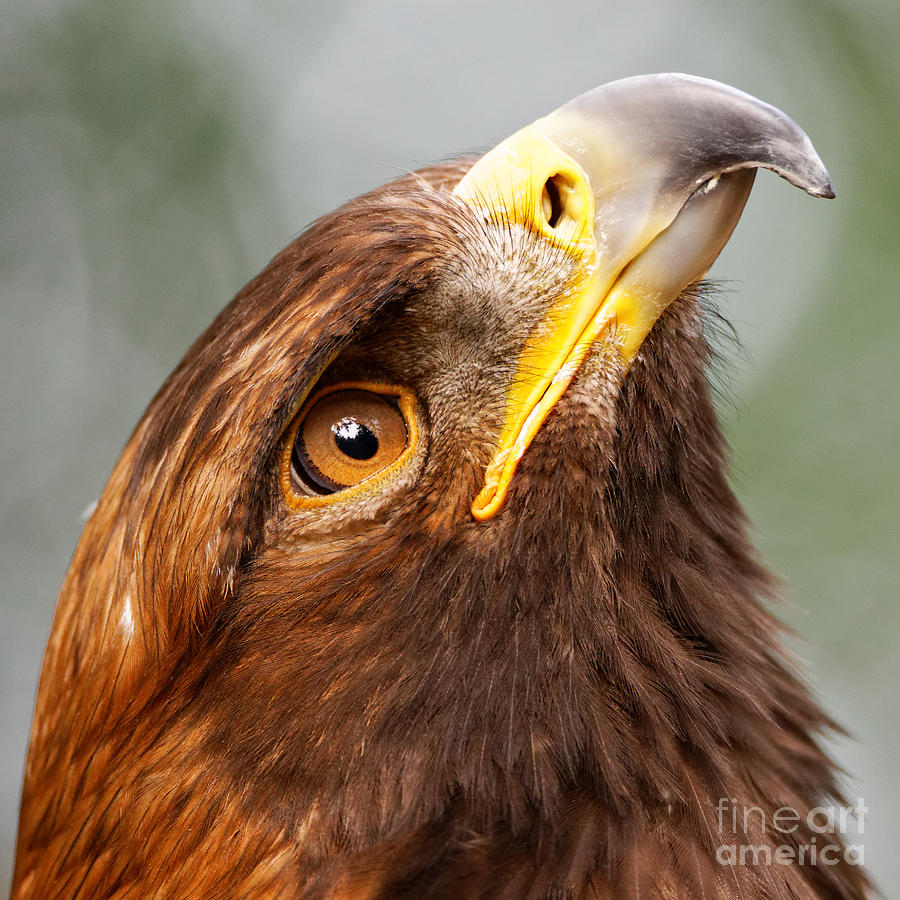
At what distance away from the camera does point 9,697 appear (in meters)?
8.78

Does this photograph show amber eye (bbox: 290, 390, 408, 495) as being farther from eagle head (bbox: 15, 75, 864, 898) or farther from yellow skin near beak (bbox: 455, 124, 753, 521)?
yellow skin near beak (bbox: 455, 124, 753, 521)

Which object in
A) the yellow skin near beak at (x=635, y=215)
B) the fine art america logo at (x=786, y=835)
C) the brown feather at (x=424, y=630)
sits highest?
the yellow skin near beak at (x=635, y=215)

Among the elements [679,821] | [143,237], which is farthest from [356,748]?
[143,237]

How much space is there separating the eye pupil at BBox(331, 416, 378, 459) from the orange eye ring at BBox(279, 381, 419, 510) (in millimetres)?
45

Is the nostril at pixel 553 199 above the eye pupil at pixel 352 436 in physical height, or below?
above

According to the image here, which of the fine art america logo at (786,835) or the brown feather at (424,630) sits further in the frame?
the fine art america logo at (786,835)

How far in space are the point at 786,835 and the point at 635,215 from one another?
1.19 meters

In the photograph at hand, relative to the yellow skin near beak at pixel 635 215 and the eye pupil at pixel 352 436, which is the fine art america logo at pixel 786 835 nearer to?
the yellow skin near beak at pixel 635 215

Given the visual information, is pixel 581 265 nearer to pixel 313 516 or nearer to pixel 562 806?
pixel 313 516

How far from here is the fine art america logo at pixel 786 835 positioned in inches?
81.2

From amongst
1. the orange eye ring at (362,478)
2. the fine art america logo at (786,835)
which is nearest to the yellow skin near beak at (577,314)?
the orange eye ring at (362,478)

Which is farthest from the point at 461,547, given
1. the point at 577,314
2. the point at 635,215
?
the point at 635,215

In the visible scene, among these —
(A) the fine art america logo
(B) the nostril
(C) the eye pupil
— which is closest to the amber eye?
(C) the eye pupil

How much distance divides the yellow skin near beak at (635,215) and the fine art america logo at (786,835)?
2.39 ft
